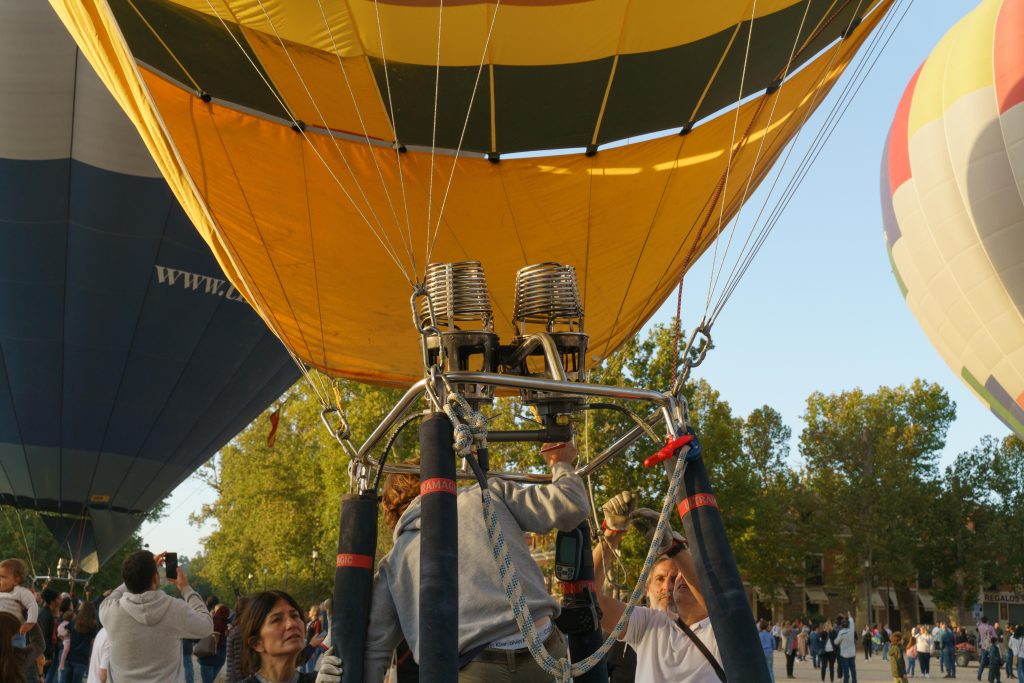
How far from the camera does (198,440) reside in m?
16.4

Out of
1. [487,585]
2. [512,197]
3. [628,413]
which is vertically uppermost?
[512,197]

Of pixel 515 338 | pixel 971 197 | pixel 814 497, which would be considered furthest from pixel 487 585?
pixel 814 497

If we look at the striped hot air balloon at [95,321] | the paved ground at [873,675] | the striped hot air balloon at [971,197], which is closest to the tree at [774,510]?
the paved ground at [873,675]

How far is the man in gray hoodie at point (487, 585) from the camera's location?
2.81m

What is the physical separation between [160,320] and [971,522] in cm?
3658

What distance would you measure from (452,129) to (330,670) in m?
3.98

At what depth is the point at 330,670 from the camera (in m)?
2.74

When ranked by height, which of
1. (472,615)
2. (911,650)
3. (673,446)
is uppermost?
(673,446)

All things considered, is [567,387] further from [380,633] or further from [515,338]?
[380,633]

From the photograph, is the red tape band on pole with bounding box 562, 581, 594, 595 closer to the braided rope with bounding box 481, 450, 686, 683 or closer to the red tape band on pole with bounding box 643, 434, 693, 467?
the braided rope with bounding box 481, 450, 686, 683

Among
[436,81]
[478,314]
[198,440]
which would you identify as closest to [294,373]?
[198,440]

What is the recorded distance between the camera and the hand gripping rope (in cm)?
263

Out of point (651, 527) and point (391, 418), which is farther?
point (651, 527)

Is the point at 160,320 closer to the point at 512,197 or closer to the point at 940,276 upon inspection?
the point at 512,197
